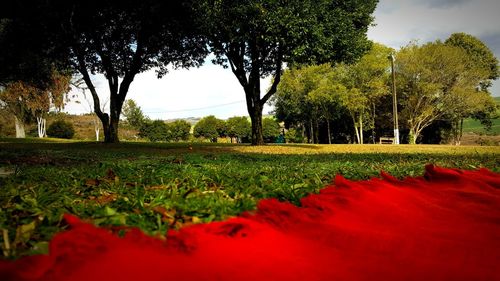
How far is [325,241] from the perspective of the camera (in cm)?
139

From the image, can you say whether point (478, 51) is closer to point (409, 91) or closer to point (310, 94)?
point (409, 91)

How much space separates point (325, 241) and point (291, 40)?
11212 mm

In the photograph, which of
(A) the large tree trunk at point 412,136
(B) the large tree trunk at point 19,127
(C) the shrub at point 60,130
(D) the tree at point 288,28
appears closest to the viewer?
(D) the tree at point 288,28

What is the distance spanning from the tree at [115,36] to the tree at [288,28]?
1.54 metres

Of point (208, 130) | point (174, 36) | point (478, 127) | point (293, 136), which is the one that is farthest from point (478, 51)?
point (174, 36)

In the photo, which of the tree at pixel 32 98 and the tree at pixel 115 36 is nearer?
the tree at pixel 115 36

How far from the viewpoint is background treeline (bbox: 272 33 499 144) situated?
27.8 meters

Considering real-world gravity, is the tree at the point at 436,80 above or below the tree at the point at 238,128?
above

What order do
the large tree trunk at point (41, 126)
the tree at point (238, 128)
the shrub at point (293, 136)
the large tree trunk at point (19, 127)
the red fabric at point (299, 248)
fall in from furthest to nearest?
the tree at point (238, 128) < the shrub at point (293, 136) < the large tree trunk at point (41, 126) < the large tree trunk at point (19, 127) < the red fabric at point (299, 248)

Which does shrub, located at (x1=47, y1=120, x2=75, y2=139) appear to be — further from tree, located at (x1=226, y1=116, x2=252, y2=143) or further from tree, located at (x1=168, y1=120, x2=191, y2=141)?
tree, located at (x1=226, y1=116, x2=252, y2=143)

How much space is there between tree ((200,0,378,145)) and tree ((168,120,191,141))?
27569mm

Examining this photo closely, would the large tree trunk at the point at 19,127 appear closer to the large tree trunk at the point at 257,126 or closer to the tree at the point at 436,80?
the large tree trunk at the point at 257,126

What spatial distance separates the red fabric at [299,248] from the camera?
3.34 ft

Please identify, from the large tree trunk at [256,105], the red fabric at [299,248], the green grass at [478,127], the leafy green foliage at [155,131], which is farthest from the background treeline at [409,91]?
the red fabric at [299,248]
